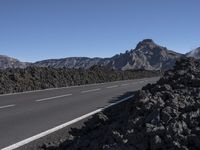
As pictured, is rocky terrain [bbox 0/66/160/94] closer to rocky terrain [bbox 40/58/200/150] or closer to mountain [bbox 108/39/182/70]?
rocky terrain [bbox 40/58/200/150]

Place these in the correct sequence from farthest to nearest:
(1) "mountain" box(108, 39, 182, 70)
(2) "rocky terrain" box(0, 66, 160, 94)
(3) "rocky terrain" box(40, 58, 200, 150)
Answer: (1) "mountain" box(108, 39, 182, 70) → (2) "rocky terrain" box(0, 66, 160, 94) → (3) "rocky terrain" box(40, 58, 200, 150)

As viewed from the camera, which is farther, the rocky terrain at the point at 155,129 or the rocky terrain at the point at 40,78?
the rocky terrain at the point at 40,78

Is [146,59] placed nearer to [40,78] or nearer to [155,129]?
[40,78]

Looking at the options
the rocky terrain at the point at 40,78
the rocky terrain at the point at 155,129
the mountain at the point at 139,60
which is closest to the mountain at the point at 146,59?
the mountain at the point at 139,60

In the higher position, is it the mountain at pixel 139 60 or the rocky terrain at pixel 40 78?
the mountain at pixel 139 60

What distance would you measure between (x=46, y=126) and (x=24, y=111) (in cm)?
337

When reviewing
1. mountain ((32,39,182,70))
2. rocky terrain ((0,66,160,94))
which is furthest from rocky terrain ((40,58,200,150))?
mountain ((32,39,182,70))

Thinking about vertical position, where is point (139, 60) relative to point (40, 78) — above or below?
above

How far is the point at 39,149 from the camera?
7.94 m

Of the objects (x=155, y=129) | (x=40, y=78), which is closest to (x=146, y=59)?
(x=40, y=78)

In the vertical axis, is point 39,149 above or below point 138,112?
below

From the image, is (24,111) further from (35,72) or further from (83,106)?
(35,72)

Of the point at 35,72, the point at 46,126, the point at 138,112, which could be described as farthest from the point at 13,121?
the point at 35,72

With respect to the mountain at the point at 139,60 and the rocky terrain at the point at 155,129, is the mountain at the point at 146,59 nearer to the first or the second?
the mountain at the point at 139,60
